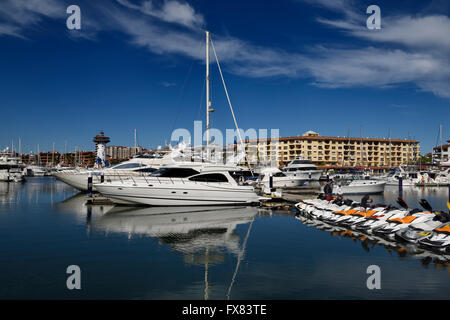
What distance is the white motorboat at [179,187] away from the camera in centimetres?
2350

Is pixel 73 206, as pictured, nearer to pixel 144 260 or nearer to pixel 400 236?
pixel 144 260

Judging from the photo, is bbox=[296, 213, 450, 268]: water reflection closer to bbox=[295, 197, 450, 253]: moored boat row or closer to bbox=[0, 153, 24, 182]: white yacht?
bbox=[295, 197, 450, 253]: moored boat row

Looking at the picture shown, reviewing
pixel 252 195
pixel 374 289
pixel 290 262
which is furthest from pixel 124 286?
pixel 252 195

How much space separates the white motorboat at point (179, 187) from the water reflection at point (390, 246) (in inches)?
295

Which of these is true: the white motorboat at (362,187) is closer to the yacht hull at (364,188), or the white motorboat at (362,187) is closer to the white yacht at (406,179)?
the yacht hull at (364,188)

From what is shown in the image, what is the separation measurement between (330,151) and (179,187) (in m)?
119

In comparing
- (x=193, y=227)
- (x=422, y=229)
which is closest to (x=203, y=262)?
(x=193, y=227)

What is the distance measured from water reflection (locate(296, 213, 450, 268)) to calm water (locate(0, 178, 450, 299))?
0.06 m

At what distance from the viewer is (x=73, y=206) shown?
26.6 m

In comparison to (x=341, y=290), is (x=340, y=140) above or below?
above

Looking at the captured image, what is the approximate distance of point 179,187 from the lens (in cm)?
2359
